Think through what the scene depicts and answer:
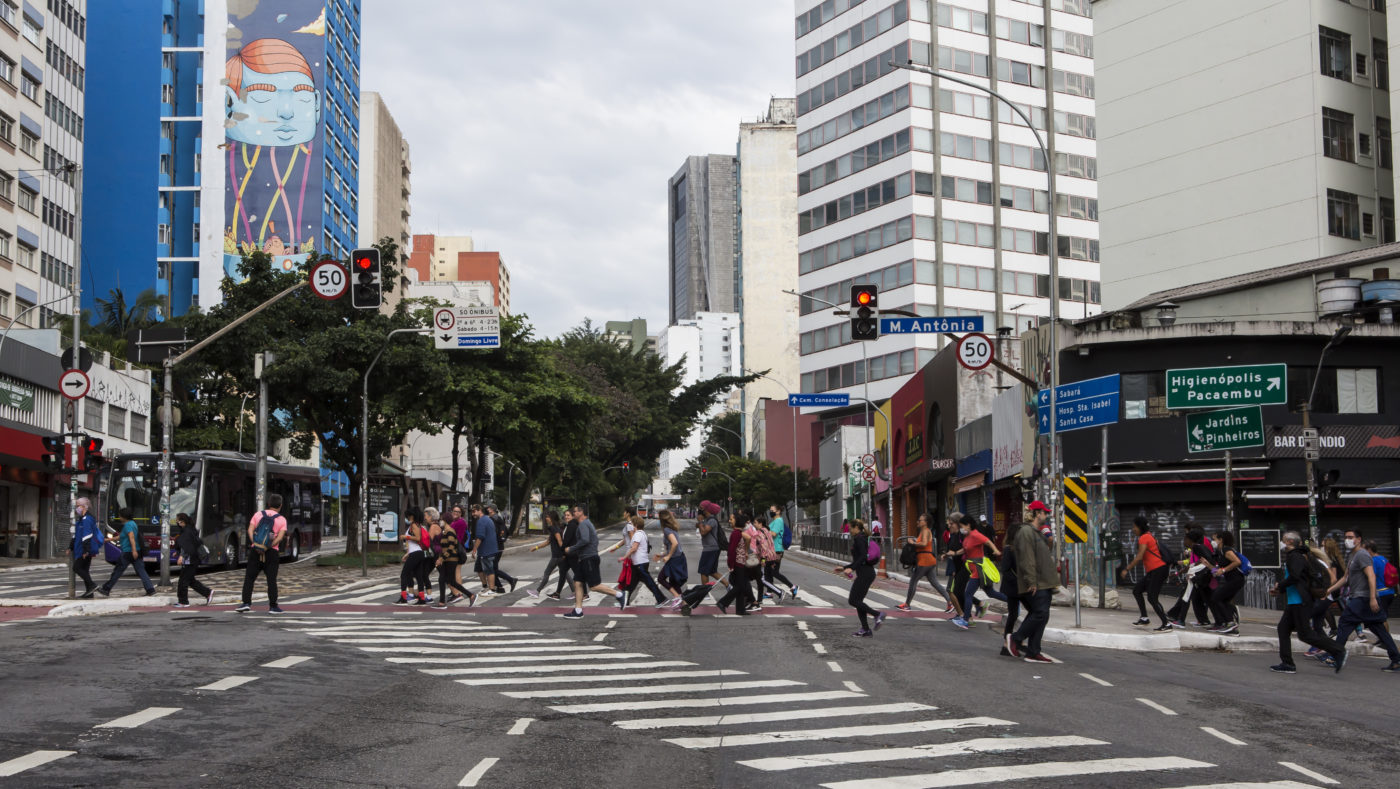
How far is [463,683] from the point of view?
40.8 feet

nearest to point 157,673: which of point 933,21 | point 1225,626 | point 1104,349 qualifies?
point 1225,626

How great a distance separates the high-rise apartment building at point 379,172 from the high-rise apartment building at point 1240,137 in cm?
6631

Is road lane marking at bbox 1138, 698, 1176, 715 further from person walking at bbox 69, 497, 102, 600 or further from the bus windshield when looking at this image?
the bus windshield

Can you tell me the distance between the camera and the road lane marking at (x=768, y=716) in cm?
1013

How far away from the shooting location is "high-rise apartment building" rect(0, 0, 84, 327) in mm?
55094

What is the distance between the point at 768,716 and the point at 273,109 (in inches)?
3369

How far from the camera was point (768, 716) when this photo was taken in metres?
10.6

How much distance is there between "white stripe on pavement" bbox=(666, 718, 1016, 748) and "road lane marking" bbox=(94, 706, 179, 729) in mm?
3995

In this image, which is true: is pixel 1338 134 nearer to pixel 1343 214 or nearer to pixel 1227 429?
pixel 1343 214

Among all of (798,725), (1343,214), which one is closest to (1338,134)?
(1343,214)

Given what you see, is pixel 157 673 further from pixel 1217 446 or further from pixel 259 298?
pixel 259 298

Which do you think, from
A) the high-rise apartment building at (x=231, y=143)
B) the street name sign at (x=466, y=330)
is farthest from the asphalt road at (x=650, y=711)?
the high-rise apartment building at (x=231, y=143)

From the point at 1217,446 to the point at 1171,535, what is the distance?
7.64 metres

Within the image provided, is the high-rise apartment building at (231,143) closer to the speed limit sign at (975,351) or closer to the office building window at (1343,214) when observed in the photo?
the office building window at (1343,214)
